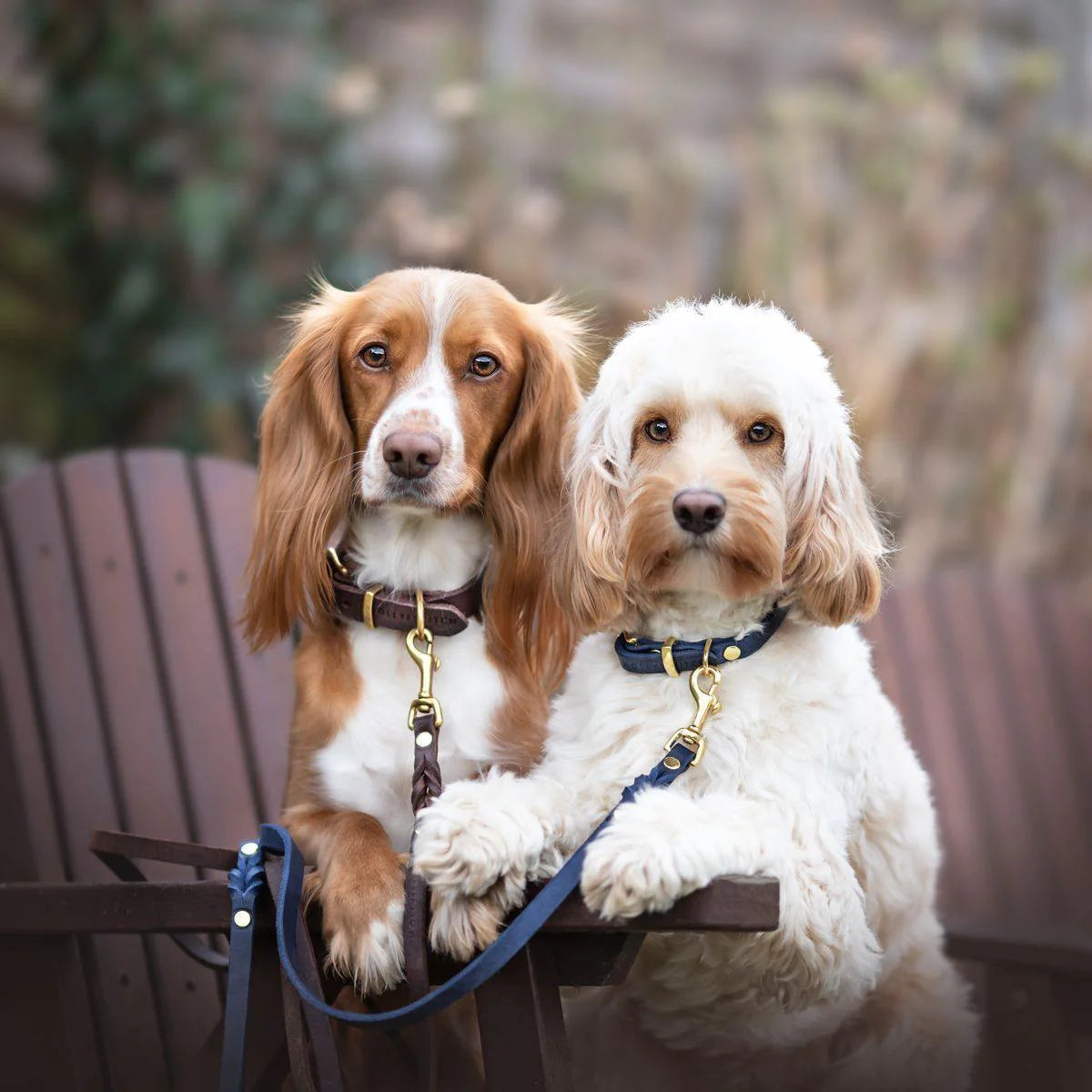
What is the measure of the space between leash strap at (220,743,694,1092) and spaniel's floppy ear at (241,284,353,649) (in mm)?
513

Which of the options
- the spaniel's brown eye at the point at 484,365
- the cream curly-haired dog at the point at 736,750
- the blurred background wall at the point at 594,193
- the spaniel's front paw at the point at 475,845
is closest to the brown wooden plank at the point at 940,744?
the cream curly-haired dog at the point at 736,750

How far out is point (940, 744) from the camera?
12.0 feet

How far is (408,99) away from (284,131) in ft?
2.01

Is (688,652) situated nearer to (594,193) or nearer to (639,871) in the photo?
(639,871)

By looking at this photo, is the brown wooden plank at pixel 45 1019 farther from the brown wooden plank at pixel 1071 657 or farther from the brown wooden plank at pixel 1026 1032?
the brown wooden plank at pixel 1071 657

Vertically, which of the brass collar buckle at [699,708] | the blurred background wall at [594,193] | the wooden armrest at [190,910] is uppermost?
the blurred background wall at [594,193]

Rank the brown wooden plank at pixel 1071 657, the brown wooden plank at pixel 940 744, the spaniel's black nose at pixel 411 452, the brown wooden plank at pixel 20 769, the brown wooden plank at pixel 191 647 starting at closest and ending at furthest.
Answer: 1. the spaniel's black nose at pixel 411 452
2. the brown wooden plank at pixel 20 769
3. the brown wooden plank at pixel 191 647
4. the brown wooden plank at pixel 940 744
5. the brown wooden plank at pixel 1071 657

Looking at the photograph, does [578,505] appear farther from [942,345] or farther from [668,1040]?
[942,345]

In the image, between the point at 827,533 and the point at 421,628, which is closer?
the point at 827,533

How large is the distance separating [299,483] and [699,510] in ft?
2.68

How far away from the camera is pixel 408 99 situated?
595cm

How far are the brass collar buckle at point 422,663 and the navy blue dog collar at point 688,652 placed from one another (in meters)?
0.33

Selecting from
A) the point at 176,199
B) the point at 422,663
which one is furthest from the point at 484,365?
the point at 176,199

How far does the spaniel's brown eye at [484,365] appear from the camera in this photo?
92.6 inches
